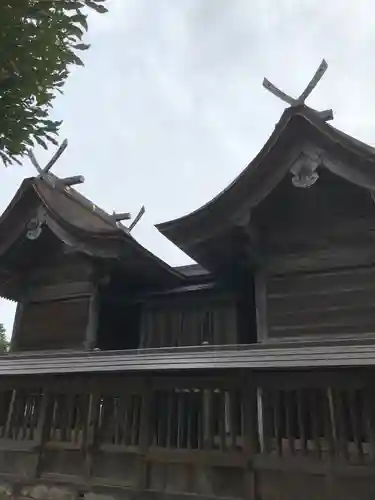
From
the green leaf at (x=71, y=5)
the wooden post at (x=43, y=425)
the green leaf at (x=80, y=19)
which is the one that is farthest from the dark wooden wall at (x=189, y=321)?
the green leaf at (x=71, y=5)

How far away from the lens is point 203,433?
5.54 m

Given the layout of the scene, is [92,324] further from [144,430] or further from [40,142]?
[40,142]

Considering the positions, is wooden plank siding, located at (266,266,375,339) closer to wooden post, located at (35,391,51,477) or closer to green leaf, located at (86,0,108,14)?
wooden post, located at (35,391,51,477)

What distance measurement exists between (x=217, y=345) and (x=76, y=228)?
3.24m

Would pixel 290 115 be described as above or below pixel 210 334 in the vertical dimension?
above

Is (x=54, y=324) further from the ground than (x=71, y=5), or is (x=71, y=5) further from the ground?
(x=71, y=5)

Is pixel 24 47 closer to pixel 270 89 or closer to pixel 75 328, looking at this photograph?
pixel 270 89

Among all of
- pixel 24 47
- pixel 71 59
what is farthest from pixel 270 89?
pixel 24 47

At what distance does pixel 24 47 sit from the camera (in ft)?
14.6

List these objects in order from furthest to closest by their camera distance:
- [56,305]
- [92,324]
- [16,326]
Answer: [16,326] → [56,305] → [92,324]

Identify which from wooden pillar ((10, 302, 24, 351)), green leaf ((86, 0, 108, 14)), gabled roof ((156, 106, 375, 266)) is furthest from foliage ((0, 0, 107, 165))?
wooden pillar ((10, 302, 24, 351))

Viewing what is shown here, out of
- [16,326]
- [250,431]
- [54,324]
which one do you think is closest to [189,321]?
[54,324]

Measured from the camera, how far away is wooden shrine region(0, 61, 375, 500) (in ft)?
16.3

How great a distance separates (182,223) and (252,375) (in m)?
2.40
